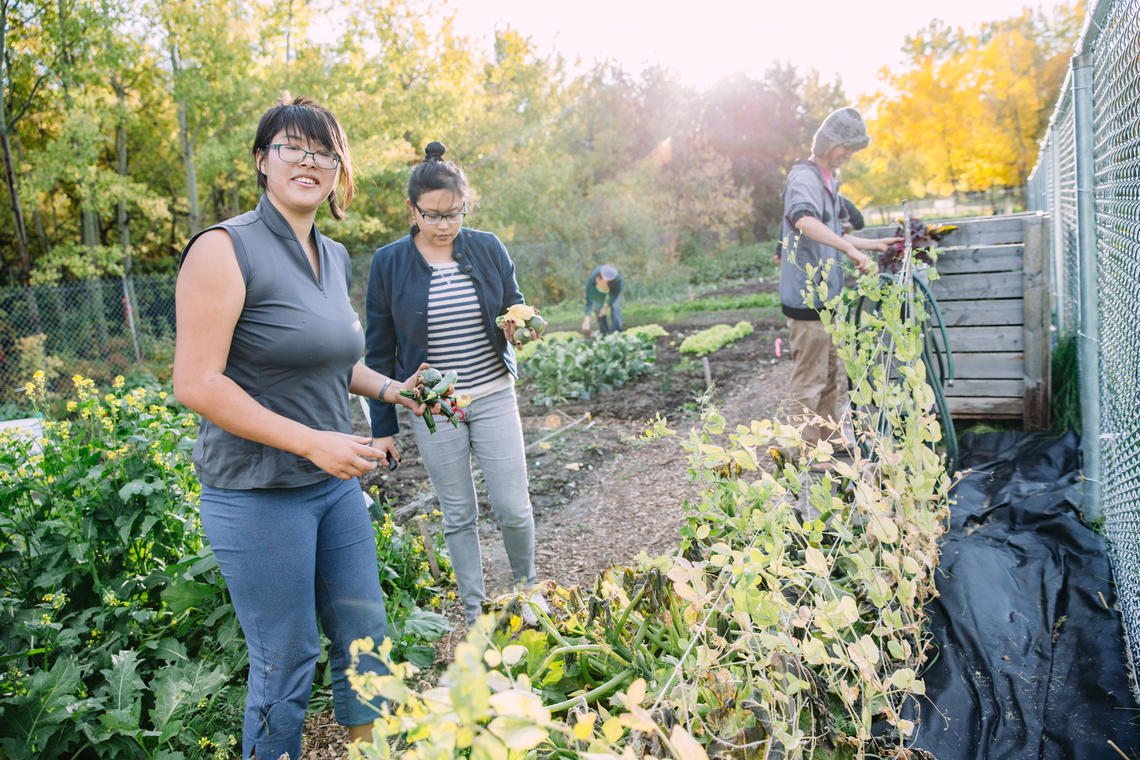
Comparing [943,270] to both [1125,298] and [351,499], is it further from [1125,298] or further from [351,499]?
[351,499]

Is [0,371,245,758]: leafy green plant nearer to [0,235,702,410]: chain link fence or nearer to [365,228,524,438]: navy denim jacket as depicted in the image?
[365,228,524,438]: navy denim jacket

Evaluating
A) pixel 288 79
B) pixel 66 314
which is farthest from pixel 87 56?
pixel 66 314

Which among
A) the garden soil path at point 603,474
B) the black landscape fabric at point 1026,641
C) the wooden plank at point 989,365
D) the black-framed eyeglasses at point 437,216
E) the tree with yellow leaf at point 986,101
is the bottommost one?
the garden soil path at point 603,474

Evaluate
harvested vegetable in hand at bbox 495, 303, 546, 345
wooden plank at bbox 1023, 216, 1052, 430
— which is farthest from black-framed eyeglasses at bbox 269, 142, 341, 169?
wooden plank at bbox 1023, 216, 1052, 430

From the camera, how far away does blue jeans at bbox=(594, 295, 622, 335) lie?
9.41 metres

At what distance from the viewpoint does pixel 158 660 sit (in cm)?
245

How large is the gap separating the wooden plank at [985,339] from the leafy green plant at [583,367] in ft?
11.0

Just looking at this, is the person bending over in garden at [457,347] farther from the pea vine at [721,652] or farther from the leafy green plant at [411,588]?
the pea vine at [721,652]

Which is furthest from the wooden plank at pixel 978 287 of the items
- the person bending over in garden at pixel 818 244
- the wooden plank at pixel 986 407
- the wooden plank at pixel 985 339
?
the person bending over in garden at pixel 818 244

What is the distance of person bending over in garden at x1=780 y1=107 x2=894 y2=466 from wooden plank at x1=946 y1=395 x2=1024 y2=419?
3.24 feet

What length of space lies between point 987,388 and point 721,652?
366 centimetres

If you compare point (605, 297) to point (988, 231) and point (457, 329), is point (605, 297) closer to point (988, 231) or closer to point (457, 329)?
point (988, 231)

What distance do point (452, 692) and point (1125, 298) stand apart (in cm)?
264

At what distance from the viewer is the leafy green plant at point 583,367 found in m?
7.04
